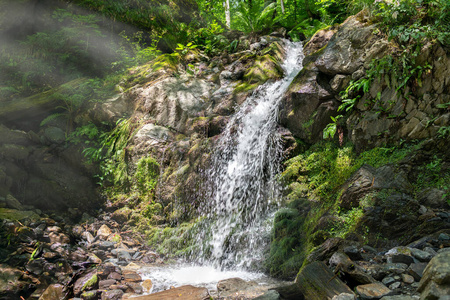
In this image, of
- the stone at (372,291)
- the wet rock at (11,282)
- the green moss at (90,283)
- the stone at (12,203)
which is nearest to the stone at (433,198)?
the stone at (372,291)

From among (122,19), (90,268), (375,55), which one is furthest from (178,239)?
(122,19)

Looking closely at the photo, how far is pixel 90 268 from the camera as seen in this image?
4602mm

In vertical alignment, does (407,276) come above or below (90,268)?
above

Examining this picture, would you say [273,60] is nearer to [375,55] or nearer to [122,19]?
[375,55]

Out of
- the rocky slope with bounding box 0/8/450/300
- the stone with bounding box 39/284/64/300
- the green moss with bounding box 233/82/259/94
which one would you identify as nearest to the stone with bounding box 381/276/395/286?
the rocky slope with bounding box 0/8/450/300

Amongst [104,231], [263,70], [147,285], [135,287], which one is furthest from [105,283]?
[263,70]

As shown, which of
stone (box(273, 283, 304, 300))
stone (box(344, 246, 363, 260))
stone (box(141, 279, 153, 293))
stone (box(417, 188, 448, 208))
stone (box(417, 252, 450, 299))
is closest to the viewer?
stone (box(417, 252, 450, 299))

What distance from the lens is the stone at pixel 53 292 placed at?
3.76m

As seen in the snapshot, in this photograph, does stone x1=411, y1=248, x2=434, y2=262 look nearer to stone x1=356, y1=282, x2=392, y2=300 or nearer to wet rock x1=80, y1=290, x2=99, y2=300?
stone x1=356, y1=282, x2=392, y2=300

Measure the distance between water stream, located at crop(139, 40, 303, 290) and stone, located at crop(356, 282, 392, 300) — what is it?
78.4 inches

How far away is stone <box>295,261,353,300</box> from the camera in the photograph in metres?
2.59

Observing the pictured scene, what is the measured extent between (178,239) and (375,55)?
222 inches

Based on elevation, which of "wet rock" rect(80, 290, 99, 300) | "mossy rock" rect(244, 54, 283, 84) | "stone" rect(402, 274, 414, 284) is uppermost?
"mossy rock" rect(244, 54, 283, 84)

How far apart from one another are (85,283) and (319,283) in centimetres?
347
